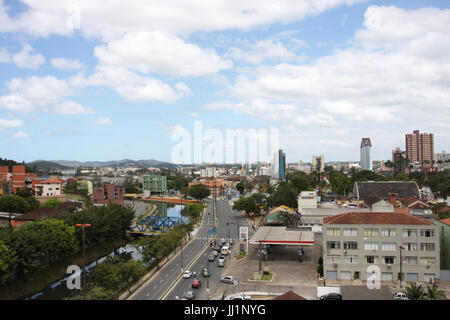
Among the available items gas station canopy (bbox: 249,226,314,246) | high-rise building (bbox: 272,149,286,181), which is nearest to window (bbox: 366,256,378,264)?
gas station canopy (bbox: 249,226,314,246)

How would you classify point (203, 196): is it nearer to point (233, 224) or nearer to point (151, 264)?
point (233, 224)

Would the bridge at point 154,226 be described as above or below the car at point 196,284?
above

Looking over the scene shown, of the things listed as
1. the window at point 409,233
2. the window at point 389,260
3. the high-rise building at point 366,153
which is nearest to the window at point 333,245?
the window at point 389,260

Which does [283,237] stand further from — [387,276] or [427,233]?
[427,233]

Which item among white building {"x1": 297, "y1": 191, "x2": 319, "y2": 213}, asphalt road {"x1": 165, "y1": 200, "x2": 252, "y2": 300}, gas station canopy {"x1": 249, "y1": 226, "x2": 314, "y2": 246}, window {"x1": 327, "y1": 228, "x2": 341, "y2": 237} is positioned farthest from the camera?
white building {"x1": 297, "y1": 191, "x2": 319, "y2": 213}

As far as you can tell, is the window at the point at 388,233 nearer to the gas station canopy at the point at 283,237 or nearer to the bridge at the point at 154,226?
the gas station canopy at the point at 283,237

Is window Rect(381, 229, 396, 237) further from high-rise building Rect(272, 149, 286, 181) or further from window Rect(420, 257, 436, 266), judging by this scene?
high-rise building Rect(272, 149, 286, 181)
